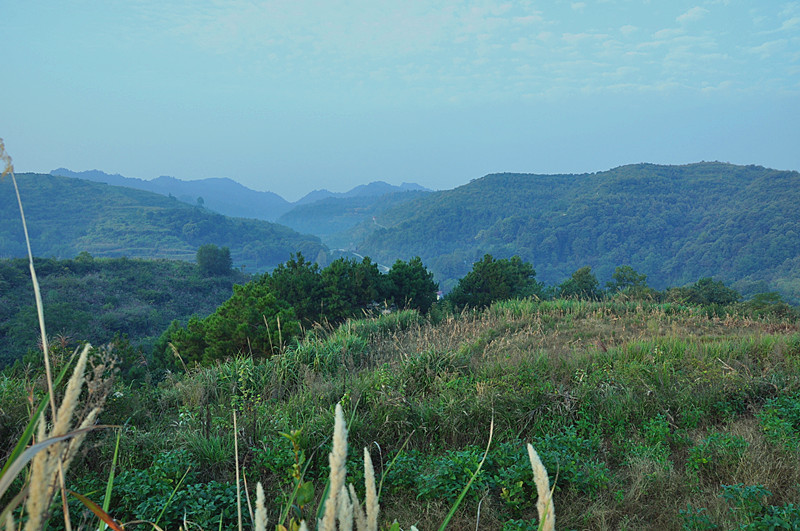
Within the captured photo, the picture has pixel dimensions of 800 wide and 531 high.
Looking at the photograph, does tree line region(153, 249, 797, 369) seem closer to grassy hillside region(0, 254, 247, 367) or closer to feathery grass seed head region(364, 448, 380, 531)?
feathery grass seed head region(364, 448, 380, 531)

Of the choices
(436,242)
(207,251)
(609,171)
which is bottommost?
(436,242)

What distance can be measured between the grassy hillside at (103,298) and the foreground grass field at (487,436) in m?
25.0

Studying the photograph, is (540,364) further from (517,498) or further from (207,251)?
(207,251)

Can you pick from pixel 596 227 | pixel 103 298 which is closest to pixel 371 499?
pixel 103 298

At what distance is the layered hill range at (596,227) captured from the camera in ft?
274

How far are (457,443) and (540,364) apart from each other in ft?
5.56

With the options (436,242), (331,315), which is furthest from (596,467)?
(436,242)

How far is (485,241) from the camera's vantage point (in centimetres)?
11931

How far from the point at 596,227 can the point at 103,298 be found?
9739cm

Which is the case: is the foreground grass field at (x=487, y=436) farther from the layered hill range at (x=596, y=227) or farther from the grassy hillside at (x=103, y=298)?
the layered hill range at (x=596, y=227)

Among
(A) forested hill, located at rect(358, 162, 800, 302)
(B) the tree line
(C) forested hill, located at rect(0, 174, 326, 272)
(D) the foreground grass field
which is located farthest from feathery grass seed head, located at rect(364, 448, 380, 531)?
(C) forested hill, located at rect(0, 174, 326, 272)

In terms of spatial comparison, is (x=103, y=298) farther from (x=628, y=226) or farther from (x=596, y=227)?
(x=628, y=226)

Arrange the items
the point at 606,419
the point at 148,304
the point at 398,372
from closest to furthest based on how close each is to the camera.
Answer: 1. the point at 606,419
2. the point at 398,372
3. the point at 148,304

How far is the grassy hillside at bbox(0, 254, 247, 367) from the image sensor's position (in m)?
28.0
